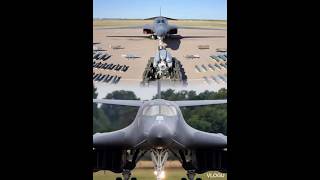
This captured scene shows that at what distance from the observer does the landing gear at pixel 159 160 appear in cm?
796

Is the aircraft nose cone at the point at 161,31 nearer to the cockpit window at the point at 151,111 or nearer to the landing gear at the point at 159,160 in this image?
the cockpit window at the point at 151,111

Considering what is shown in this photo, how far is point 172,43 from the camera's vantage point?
323 inches

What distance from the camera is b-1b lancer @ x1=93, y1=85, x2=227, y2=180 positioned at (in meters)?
7.95

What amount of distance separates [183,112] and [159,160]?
84cm

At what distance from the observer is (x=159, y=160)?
8094mm

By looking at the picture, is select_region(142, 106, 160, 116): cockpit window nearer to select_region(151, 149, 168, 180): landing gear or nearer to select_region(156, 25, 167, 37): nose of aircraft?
select_region(151, 149, 168, 180): landing gear

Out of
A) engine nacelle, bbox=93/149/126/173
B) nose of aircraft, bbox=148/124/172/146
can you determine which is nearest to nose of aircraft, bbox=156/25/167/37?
nose of aircraft, bbox=148/124/172/146

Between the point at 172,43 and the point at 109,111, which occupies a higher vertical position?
the point at 172,43

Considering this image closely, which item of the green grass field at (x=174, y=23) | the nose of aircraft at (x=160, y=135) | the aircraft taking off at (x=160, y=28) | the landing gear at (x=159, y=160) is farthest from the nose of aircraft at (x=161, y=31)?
the landing gear at (x=159, y=160)
